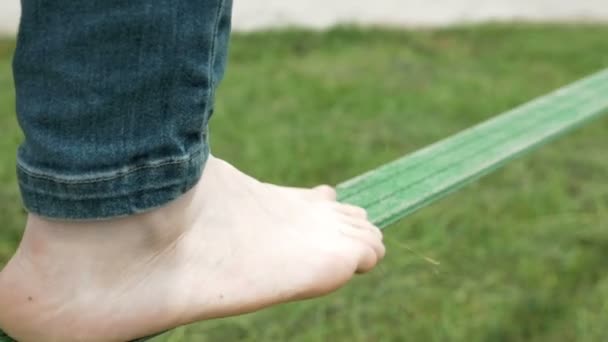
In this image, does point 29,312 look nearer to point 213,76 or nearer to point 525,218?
point 213,76

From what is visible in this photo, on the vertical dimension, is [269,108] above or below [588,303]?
below

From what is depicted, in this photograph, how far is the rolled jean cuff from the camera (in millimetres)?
620

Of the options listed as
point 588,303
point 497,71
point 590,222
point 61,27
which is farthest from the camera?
point 497,71

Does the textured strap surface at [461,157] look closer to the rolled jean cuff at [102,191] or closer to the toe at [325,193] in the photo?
the toe at [325,193]

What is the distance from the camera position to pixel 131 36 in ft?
1.98

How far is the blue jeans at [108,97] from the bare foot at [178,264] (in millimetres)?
39

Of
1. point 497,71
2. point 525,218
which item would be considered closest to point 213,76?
point 525,218

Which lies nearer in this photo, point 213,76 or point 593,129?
point 213,76

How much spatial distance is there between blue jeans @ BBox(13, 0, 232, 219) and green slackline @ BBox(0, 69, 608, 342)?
0.17 m

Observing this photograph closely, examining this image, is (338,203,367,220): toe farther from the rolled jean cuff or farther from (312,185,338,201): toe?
the rolled jean cuff

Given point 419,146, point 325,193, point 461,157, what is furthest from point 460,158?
point 419,146

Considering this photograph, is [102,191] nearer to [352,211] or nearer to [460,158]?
[352,211]

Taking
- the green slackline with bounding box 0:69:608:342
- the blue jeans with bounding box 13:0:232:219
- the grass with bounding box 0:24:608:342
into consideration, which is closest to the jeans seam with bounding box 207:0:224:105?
the blue jeans with bounding box 13:0:232:219

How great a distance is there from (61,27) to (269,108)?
2.11 m
